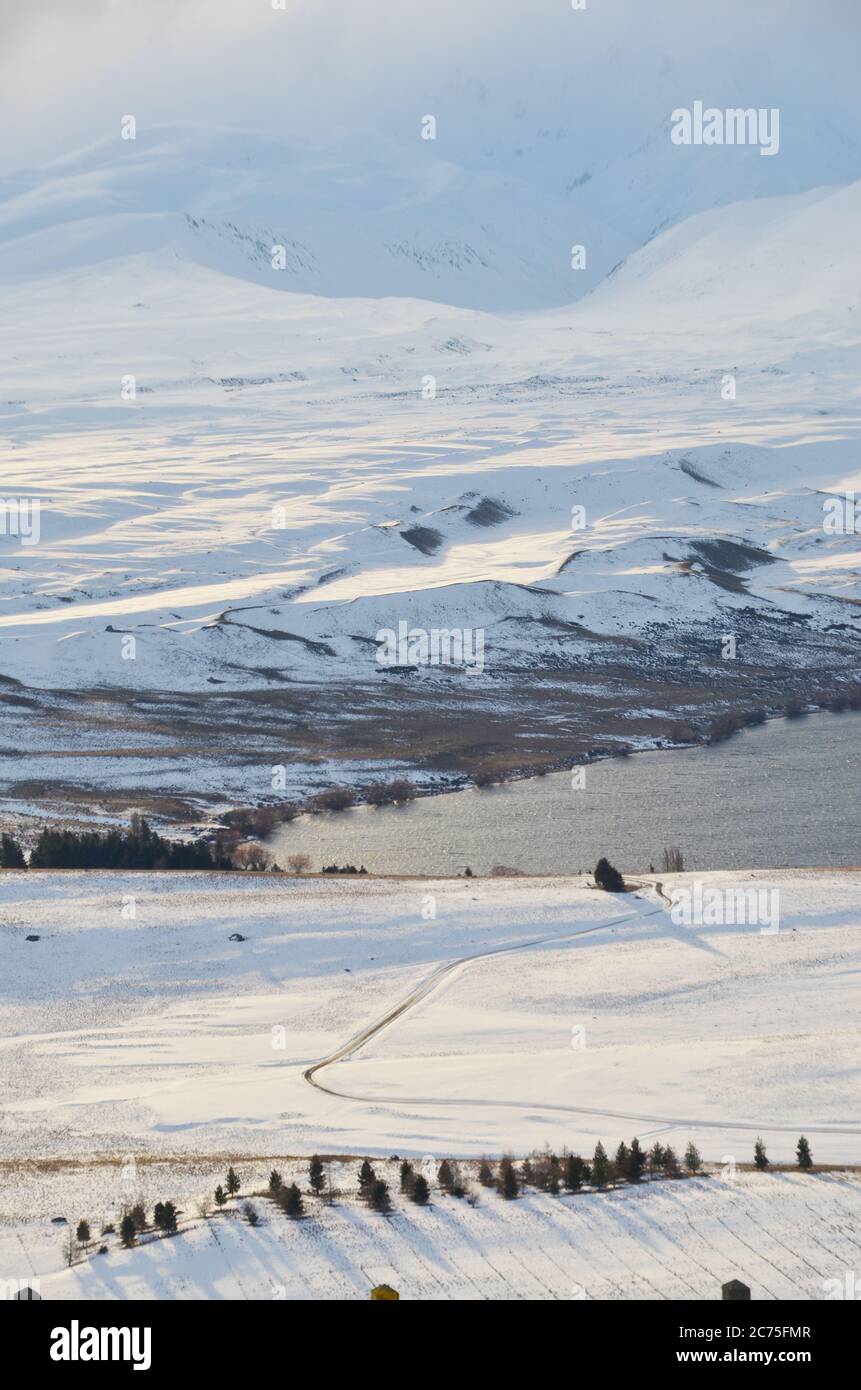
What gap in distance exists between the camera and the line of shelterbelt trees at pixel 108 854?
6750cm

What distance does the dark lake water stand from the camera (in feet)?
239

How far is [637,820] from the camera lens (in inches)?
3108

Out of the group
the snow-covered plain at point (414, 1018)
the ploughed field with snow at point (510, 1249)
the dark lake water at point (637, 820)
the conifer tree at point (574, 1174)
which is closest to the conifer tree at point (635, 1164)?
the ploughed field with snow at point (510, 1249)

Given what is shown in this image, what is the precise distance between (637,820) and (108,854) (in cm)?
2397

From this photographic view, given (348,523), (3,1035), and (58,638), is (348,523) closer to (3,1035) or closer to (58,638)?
(58,638)

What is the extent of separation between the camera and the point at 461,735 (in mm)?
100375

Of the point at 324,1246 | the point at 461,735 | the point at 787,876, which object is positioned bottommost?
the point at 324,1246

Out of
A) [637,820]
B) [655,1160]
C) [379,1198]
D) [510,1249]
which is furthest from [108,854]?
[510,1249]

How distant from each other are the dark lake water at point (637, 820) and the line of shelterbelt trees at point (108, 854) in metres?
7.26

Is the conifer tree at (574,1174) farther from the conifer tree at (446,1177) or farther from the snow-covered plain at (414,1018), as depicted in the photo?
the snow-covered plain at (414,1018)

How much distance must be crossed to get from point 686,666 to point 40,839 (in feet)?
183

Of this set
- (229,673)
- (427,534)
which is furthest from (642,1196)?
A: (427,534)

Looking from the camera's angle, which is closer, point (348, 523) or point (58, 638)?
point (58, 638)

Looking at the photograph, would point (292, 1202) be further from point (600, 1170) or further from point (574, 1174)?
point (600, 1170)
